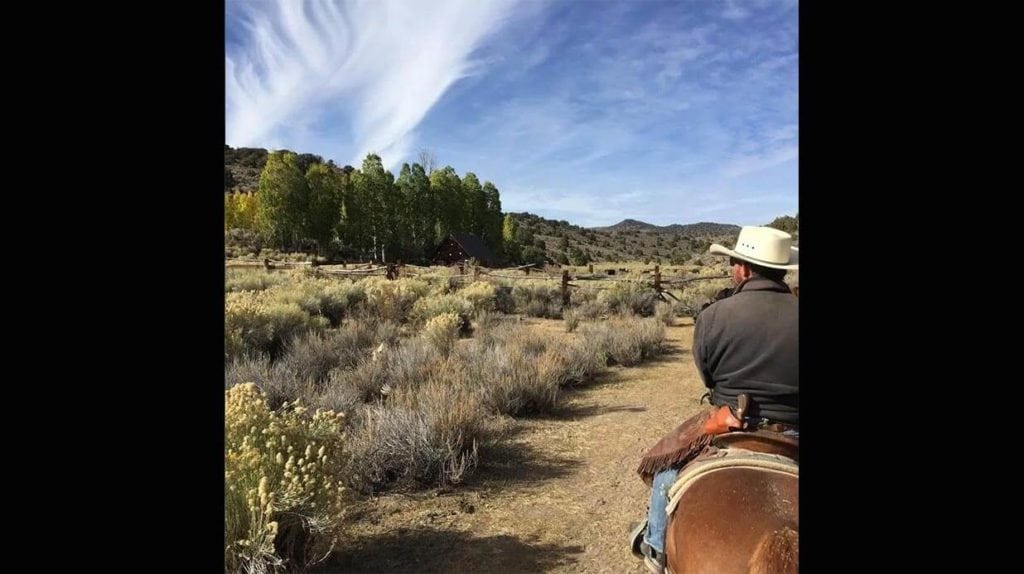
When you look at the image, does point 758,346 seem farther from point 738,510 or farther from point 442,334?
point 442,334

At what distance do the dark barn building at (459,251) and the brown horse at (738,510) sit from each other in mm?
41952

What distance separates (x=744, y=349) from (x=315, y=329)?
9.80 meters

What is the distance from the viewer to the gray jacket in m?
2.64

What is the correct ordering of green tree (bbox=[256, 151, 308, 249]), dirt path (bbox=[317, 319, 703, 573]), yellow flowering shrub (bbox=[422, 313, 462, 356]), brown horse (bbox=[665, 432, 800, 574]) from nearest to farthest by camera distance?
brown horse (bbox=[665, 432, 800, 574])
dirt path (bbox=[317, 319, 703, 573])
yellow flowering shrub (bbox=[422, 313, 462, 356])
green tree (bbox=[256, 151, 308, 249])

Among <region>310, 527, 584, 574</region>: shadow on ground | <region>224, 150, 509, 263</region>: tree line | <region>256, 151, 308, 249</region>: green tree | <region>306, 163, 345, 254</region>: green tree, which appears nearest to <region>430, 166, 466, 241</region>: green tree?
<region>224, 150, 509, 263</region>: tree line

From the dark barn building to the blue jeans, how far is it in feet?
136

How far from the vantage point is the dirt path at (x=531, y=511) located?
4133 millimetres

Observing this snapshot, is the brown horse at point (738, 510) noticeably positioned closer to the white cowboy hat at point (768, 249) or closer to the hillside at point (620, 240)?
the white cowboy hat at point (768, 249)

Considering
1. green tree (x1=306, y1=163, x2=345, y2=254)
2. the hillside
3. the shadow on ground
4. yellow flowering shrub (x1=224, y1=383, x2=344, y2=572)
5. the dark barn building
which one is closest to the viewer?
yellow flowering shrub (x1=224, y1=383, x2=344, y2=572)

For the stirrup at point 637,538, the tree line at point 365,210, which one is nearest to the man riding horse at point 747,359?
the stirrup at point 637,538

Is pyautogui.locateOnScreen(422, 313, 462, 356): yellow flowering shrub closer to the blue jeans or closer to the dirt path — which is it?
the dirt path
